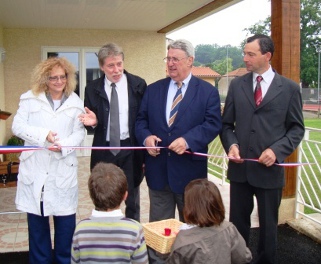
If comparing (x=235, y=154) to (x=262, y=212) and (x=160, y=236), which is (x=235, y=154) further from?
(x=160, y=236)

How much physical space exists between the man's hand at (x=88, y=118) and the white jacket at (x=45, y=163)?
84 mm

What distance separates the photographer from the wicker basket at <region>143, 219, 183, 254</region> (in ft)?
6.90

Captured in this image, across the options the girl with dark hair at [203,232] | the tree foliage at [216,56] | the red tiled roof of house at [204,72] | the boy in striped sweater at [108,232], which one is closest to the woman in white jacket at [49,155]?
the boy in striped sweater at [108,232]

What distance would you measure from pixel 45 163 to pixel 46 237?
0.58 metres

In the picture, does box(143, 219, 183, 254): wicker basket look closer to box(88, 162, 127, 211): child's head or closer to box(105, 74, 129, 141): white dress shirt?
box(88, 162, 127, 211): child's head

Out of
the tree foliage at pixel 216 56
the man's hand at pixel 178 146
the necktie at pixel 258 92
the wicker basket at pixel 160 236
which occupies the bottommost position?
the wicker basket at pixel 160 236

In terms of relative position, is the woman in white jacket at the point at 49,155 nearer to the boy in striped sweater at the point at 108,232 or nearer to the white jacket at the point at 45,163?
the white jacket at the point at 45,163

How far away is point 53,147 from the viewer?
2822mm

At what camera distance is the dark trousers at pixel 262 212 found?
303cm

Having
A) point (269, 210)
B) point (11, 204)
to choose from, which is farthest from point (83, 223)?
point (11, 204)

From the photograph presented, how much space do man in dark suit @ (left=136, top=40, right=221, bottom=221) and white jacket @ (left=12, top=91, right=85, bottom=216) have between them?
1.84ft

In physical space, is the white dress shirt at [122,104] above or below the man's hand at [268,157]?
above

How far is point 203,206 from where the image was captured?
1942 mm

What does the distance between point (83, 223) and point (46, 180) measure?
1.07m
